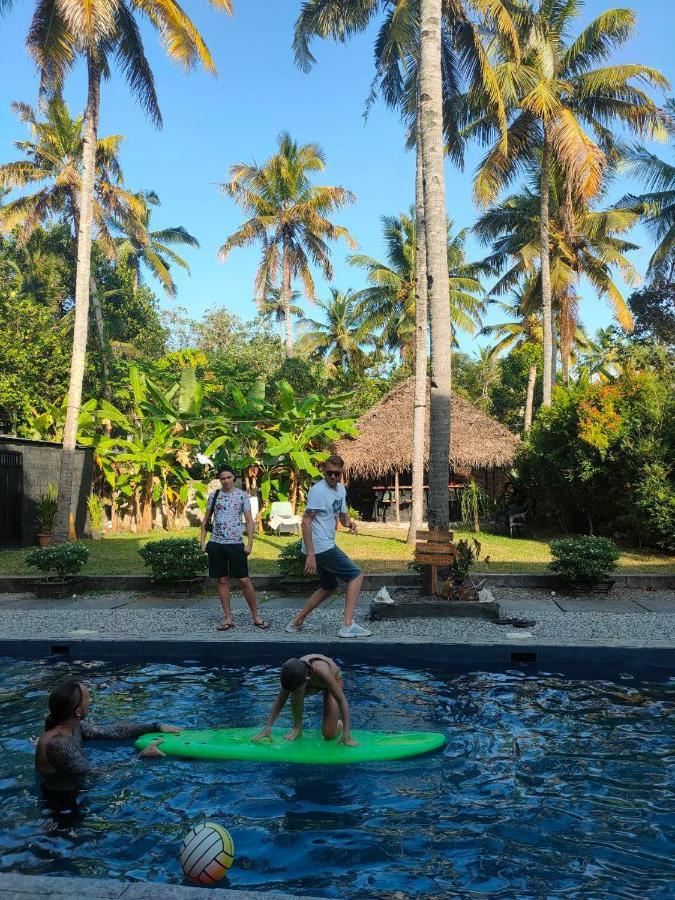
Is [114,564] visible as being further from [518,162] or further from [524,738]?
[518,162]

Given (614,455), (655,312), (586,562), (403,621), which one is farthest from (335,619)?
(655,312)

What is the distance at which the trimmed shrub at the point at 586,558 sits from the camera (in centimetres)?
1012

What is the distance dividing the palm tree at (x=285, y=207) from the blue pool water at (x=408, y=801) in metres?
26.9

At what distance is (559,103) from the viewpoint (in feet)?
71.2

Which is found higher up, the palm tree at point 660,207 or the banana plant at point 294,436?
the palm tree at point 660,207

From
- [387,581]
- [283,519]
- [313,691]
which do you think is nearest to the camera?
[313,691]

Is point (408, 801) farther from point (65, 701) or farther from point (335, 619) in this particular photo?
point (335, 619)

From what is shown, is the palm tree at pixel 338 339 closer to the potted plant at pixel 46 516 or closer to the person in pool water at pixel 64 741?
the potted plant at pixel 46 516

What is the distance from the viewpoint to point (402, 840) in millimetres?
3945

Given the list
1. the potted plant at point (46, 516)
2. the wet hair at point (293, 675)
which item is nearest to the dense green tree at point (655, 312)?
the potted plant at point (46, 516)

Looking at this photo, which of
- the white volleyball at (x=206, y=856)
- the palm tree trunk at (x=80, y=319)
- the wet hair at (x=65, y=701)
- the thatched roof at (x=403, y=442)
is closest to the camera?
the white volleyball at (x=206, y=856)

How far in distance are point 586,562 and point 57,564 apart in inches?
291

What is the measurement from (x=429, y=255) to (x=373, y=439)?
1465 cm

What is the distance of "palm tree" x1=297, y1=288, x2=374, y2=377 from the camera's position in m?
40.7
